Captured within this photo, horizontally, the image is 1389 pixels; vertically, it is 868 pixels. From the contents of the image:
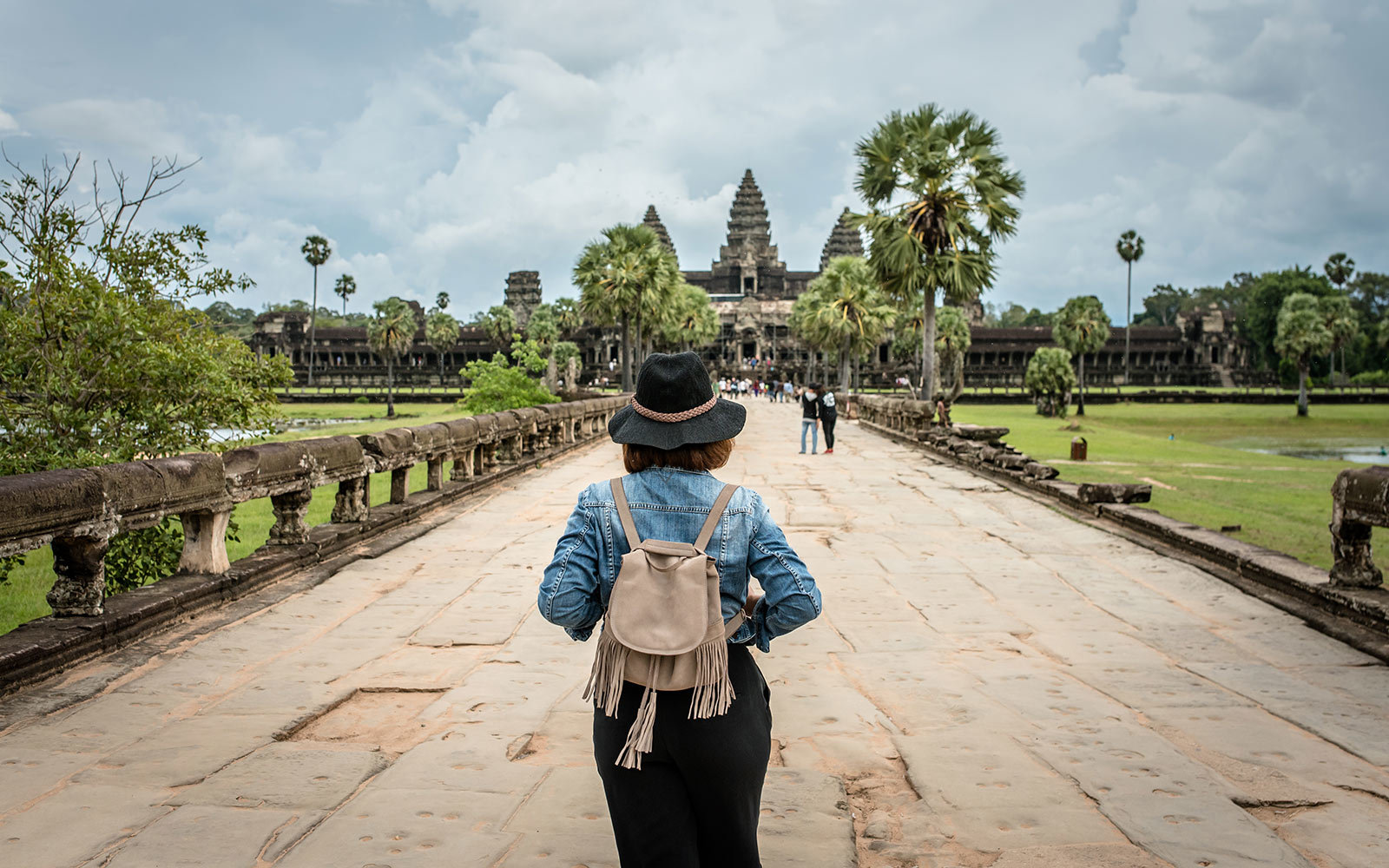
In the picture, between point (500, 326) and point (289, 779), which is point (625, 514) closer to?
point (289, 779)

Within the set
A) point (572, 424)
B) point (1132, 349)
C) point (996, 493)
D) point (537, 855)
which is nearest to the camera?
point (537, 855)

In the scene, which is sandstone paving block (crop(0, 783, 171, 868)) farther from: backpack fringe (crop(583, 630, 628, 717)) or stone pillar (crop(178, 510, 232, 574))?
stone pillar (crop(178, 510, 232, 574))

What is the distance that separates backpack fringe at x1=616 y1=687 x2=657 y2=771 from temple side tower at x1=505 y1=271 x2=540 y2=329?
99833mm

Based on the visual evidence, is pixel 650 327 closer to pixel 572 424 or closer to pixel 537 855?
pixel 572 424

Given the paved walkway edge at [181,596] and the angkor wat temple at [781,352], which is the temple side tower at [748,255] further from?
the paved walkway edge at [181,596]

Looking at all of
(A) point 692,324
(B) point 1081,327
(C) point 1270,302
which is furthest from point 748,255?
(B) point 1081,327

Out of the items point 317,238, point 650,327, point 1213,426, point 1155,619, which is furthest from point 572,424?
point 317,238

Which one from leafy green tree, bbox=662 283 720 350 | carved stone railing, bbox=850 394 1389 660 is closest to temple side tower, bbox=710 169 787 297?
leafy green tree, bbox=662 283 720 350

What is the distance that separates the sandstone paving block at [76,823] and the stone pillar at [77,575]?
5.80ft

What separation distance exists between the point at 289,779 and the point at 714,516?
75.1 inches

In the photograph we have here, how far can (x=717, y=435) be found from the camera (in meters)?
2.27

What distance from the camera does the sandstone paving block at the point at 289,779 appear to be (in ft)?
9.96

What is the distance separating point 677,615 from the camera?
2100mm

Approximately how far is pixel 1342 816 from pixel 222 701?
3932mm
